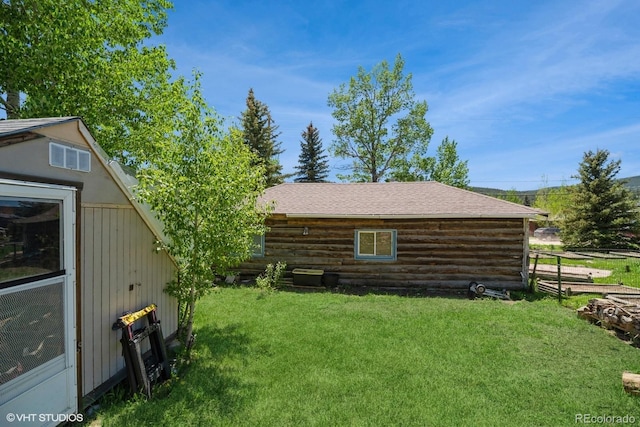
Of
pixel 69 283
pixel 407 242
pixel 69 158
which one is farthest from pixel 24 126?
pixel 407 242

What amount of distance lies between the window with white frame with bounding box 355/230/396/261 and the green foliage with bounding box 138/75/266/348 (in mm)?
6726

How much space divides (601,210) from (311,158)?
25801 mm

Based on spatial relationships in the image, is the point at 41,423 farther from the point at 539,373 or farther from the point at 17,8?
the point at 17,8

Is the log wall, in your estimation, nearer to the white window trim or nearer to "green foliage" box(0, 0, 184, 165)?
the white window trim

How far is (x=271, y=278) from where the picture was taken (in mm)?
11688

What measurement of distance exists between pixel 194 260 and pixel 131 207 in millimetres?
1296

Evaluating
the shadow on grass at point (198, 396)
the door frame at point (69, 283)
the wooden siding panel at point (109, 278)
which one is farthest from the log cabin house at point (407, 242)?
the door frame at point (69, 283)

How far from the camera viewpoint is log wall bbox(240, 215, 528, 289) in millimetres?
11250

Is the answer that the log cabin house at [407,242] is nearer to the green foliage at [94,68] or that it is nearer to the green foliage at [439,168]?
the green foliage at [94,68]

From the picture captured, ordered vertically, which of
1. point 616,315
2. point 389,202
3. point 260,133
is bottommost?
point 616,315

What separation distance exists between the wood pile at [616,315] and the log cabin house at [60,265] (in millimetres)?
9118

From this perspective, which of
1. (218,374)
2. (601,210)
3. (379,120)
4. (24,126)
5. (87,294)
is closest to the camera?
(24,126)

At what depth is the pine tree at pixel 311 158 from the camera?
3634cm

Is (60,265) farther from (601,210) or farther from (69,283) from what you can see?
(601,210)
